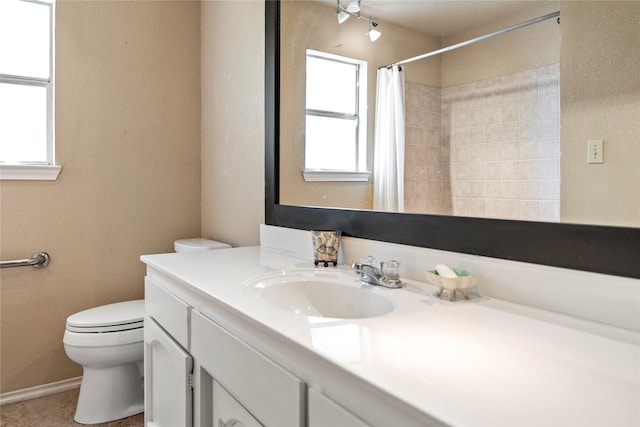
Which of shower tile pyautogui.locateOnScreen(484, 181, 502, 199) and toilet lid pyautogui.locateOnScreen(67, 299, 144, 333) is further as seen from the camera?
toilet lid pyautogui.locateOnScreen(67, 299, 144, 333)

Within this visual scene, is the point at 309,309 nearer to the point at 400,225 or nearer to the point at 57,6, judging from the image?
the point at 400,225

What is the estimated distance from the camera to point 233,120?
7.71 feet

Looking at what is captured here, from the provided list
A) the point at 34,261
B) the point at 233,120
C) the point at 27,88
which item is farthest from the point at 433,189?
the point at 27,88

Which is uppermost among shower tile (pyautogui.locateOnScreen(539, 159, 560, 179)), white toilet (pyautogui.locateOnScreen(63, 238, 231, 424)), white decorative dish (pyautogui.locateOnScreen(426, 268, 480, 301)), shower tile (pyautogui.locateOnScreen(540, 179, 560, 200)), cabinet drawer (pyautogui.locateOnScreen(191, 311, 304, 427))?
shower tile (pyautogui.locateOnScreen(539, 159, 560, 179))

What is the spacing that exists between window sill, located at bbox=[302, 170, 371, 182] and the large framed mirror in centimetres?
11

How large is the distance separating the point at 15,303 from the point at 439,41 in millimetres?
2357

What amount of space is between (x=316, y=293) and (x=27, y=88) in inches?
80.4

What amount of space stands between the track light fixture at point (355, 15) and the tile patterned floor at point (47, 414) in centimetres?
198

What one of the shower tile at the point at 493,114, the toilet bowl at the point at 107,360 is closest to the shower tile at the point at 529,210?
the shower tile at the point at 493,114

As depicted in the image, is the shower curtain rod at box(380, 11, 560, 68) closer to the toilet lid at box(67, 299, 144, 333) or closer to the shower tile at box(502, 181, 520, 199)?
the shower tile at box(502, 181, 520, 199)

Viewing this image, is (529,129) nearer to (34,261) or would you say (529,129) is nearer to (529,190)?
(529,190)

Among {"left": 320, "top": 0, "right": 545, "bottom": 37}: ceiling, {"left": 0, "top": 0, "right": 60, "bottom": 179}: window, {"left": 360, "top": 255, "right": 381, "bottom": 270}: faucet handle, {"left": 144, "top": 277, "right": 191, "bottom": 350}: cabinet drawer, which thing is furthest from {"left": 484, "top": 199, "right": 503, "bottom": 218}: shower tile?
{"left": 0, "top": 0, "right": 60, "bottom": 179}: window

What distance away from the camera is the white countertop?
517mm

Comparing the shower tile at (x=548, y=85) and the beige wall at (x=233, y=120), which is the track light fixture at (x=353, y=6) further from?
the shower tile at (x=548, y=85)
